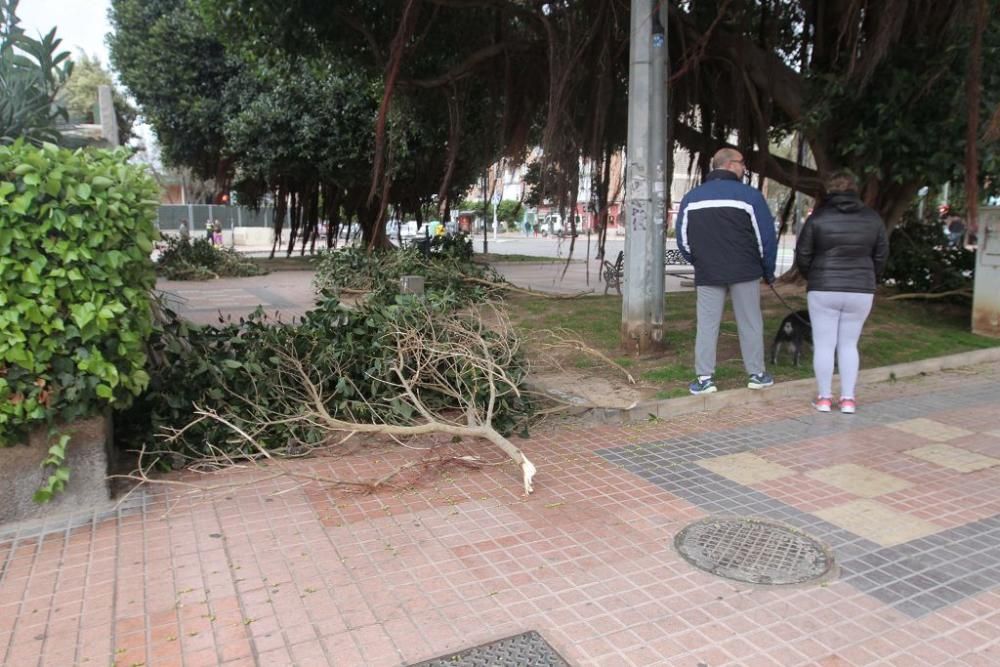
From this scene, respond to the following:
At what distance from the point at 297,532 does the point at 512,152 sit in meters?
6.98

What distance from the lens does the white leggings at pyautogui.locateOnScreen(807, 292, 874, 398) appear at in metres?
5.73

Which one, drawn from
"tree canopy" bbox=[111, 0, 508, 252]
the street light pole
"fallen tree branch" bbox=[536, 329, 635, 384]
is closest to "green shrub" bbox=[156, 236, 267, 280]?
"tree canopy" bbox=[111, 0, 508, 252]

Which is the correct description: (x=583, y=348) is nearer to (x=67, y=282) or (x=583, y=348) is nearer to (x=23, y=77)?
(x=67, y=282)

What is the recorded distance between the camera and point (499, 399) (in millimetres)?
5477

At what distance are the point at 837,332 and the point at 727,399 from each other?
1.04 meters

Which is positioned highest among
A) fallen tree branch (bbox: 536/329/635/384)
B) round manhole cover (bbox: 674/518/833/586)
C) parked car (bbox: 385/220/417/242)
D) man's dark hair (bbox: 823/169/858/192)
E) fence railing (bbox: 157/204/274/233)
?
fence railing (bbox: 157/204/274/233)

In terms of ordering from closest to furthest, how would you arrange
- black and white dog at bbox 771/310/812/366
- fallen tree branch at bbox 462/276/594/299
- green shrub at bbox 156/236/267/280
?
1. black and white dog at bbox 771/310/812/366
2. fallen tree branch at bbox 462/276/594/299
3. green shrub at bbox 156/236/267/280

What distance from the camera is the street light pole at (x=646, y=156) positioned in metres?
6.90

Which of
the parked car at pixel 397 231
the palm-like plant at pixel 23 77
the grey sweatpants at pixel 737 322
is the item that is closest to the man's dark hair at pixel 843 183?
the grey sweatpants at pixel 737 322

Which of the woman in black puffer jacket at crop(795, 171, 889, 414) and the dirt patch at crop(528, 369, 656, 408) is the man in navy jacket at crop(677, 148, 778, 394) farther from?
the dirt patch at crop(528, 369, 656, 408)

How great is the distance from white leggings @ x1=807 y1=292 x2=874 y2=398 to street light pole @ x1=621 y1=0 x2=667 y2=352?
1674mm

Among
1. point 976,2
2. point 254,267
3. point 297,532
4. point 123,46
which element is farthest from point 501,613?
point 123,46

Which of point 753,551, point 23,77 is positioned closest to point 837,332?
point 753,551

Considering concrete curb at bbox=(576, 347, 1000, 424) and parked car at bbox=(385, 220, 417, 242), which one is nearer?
concrete curb at bbox=(576, 347, 1000, 424)
